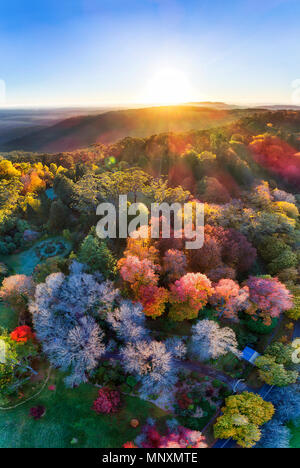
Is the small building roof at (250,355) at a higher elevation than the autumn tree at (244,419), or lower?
higher

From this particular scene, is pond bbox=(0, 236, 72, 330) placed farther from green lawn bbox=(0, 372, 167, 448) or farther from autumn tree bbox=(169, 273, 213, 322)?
autumn tree bbox=(169, 273, 213, 322)

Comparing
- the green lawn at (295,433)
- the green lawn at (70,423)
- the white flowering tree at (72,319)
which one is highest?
the white flowering tree at (72,319)

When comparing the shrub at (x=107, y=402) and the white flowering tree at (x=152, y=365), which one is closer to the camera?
the shrub at (x=107, y=402)

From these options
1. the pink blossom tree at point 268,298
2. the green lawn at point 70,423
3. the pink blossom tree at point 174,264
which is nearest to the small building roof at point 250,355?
the pink blossom tree at point 268,298

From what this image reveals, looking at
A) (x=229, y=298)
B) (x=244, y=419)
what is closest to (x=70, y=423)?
(x=244, y=419)

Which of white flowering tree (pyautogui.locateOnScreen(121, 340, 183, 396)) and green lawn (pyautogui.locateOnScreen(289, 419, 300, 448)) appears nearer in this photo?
green lawn (pyautogui.locateOnScreen(289, 419, 300, 448))

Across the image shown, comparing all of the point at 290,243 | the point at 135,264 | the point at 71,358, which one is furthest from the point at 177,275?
the point at 290,243

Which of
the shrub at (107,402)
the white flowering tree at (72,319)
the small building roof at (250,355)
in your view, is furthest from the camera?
the small building roof at (250,355)

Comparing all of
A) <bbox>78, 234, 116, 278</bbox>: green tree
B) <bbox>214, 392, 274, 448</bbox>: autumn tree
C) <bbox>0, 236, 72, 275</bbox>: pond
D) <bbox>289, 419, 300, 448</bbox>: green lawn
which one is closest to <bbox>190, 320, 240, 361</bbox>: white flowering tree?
<bbox>214, 392, 274, 448</bbox>: autumn tree

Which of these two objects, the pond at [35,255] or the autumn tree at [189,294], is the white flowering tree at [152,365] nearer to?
the autumn tree at [189,294]
